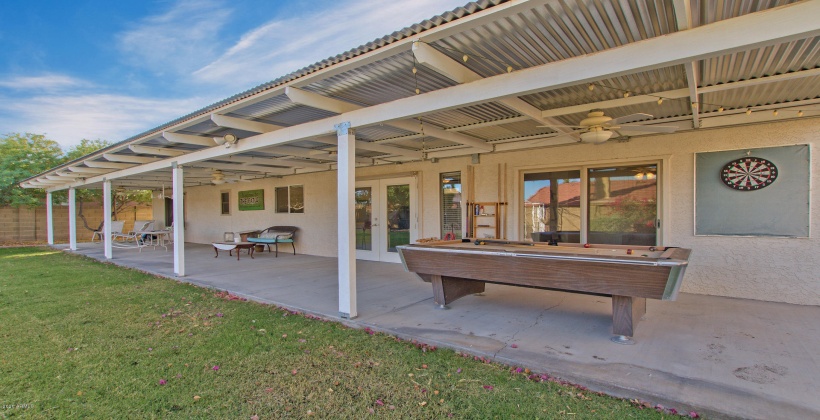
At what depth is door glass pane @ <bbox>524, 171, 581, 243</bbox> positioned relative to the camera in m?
6.48

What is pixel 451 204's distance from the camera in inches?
309

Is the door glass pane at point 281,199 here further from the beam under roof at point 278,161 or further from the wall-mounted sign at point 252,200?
the beam under roof at point 278,161

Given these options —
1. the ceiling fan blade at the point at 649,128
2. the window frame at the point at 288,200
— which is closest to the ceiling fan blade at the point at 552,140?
the ceiling fan blade at the point at 649,128

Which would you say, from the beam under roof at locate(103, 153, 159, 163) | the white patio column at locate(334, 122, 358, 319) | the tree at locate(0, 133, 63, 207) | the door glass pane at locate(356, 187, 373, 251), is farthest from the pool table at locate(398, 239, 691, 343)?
the tree at locate(0, 133, 63, 207)

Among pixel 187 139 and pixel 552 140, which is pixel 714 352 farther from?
pixel 187 139

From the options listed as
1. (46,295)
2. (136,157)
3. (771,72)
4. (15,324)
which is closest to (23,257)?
(136,157)

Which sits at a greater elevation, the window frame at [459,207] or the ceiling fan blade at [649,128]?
the ceiling fan blade at [649,128]

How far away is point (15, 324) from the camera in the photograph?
4262 millimetres

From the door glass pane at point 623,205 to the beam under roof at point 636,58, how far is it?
12.5 ft

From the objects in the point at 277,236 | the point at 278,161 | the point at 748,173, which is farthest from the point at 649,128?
the point at 277,236

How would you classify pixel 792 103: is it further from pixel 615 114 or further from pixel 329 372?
pixel 329 372

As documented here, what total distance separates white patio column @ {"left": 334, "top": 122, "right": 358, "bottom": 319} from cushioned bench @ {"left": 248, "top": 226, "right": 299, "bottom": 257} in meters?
6.18

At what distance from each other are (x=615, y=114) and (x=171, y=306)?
6.39m

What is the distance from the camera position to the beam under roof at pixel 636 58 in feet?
7.11
